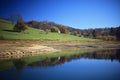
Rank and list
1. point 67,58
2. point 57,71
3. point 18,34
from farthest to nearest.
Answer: point 18,34
point 67,58
point 57,71

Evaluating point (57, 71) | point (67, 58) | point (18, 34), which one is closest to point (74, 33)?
point (18, 34)

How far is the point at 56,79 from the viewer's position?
42.0 feet

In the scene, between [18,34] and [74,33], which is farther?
[74,33]

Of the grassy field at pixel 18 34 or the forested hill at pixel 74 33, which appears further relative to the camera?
the forested hill at pixel 74 33

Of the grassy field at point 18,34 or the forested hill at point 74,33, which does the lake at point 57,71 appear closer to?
the grassy field at point 18,34

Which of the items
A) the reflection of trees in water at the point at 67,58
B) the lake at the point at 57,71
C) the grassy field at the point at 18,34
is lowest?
the reflection of trees in water at the point at 67,58

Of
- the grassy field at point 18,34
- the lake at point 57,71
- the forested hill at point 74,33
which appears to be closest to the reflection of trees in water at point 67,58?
the lake at point 57,71

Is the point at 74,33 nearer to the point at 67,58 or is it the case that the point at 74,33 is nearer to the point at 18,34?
the point at 18,34

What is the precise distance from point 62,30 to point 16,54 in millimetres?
72850

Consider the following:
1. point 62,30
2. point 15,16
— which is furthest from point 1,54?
point 62,30

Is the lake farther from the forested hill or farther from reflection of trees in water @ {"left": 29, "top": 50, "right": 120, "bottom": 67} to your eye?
the forested hill

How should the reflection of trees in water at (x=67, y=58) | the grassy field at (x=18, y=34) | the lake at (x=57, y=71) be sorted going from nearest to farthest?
1. the lake at (x=57, y=71)
2. the reflection of trees in water at (x=67, y=58)
3. the grassy field at (x=18, y=34)

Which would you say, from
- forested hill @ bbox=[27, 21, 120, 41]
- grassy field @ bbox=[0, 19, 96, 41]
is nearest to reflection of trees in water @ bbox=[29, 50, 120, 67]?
grassy field @ bbox=[0, 19, 96, 41]

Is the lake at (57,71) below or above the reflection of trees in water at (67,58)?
above
